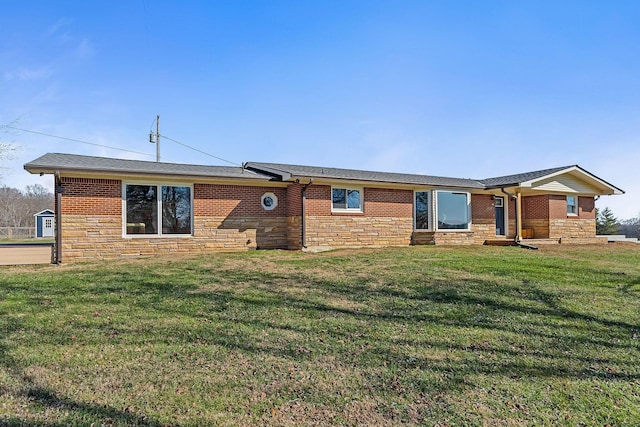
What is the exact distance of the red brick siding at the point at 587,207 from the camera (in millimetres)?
18781

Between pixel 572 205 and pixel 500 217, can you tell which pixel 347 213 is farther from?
pixel 572 205

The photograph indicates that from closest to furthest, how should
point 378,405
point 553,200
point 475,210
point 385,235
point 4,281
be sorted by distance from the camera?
point 378,405
point 4,281
point 385,235
point 475,210
point 553,200

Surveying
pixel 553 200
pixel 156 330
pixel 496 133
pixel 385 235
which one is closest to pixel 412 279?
pixel 156 330

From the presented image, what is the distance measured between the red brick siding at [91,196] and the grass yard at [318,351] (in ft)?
11.4

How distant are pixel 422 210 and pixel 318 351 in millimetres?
12444

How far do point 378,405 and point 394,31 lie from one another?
36.9 feet

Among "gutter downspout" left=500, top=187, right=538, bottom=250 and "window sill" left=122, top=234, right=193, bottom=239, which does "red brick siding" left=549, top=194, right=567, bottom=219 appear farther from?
"window sill" left=122, top=234, right=193, bottom=239

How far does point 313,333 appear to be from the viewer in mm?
4453

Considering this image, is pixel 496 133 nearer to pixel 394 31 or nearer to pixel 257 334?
pixel 394 31

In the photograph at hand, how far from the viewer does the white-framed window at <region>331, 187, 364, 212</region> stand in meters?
13.8

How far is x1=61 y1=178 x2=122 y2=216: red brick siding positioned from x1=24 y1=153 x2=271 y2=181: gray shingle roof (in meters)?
0.52

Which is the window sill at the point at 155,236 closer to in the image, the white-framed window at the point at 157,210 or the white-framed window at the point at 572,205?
the white-framed window at the point at 157,210

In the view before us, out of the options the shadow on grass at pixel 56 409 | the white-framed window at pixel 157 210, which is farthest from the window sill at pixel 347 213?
the shadow on grass at pixel 56 409

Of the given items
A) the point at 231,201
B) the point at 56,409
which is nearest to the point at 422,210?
the point at 231,201
